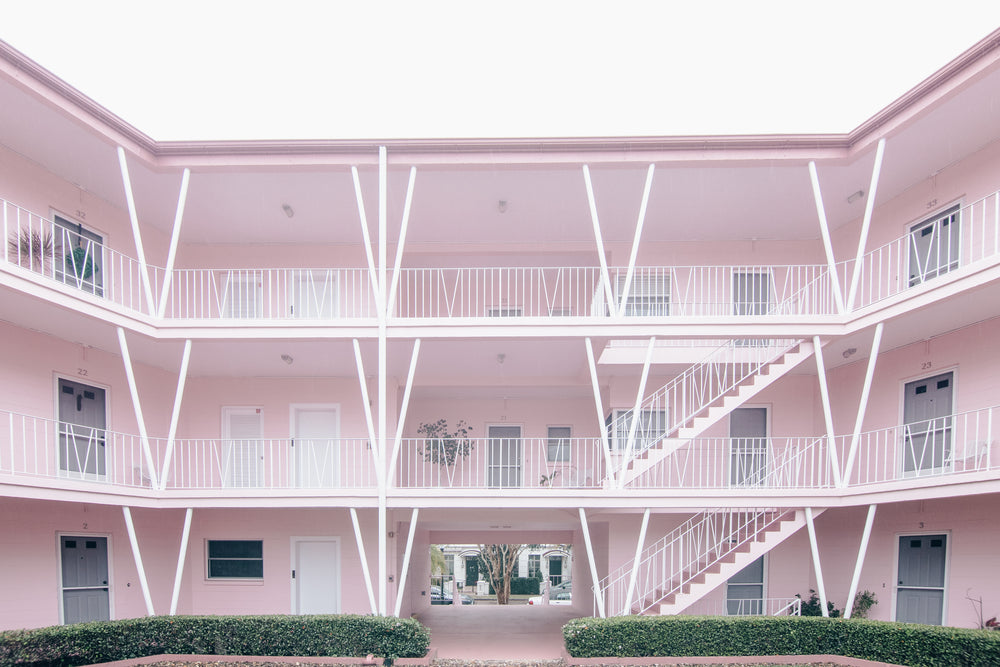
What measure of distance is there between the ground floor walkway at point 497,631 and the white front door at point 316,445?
13.5 ft

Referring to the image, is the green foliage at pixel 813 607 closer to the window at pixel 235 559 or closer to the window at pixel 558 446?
the window at pixel 558 446

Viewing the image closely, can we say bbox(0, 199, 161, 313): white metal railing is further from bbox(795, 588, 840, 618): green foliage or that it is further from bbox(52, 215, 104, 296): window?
bbox(795, 588, 840, 618): green foliage

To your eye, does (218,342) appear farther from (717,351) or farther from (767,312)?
(767,312)

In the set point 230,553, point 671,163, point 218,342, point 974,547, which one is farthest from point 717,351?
point 230,553

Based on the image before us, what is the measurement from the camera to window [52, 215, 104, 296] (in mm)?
11555

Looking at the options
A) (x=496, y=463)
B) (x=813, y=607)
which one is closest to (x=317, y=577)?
(x=496, y=463)

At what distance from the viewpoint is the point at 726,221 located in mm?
14062

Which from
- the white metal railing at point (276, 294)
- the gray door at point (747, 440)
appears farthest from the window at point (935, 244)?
the white metal railing at point (276, 294)

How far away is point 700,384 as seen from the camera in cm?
1438

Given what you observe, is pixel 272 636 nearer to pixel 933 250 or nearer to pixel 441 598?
pixel 933 250

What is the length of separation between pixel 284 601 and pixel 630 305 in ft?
32.1

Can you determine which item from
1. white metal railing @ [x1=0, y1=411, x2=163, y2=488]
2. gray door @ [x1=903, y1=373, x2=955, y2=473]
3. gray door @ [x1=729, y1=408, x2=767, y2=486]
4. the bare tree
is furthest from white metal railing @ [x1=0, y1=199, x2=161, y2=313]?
the bare tree

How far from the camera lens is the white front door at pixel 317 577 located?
47.5ft

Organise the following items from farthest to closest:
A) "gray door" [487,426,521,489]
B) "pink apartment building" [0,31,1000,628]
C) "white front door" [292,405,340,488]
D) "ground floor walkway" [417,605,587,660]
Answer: "gray door" [487,426,521,489], "white front door" [292,405,340,488], "ground floor walkway" [417,605,587,660], "pink apartment building" [0,31,1000,628]
